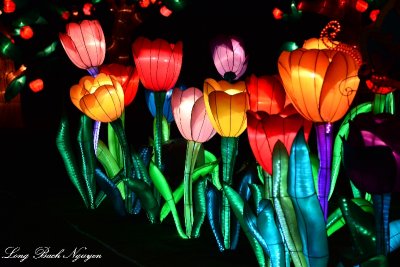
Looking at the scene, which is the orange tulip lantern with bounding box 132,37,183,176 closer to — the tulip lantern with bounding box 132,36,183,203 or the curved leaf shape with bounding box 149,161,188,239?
the tulip lantern with bounding box 132,36,183,203

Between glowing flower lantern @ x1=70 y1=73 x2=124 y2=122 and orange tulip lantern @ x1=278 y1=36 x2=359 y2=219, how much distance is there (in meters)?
1.44

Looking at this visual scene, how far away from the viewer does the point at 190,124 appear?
3564 mm

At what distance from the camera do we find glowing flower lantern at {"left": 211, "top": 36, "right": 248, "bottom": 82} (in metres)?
4.53

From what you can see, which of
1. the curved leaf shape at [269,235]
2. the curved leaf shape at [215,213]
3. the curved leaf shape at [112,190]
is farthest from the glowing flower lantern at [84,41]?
the curved leaf shape at [269,235]

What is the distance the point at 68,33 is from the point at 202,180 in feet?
5.14

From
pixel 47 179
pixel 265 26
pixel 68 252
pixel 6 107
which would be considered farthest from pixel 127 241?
pixel 6 107

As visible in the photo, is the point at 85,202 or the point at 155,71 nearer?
the point at 155,71

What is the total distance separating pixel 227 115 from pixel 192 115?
342mm

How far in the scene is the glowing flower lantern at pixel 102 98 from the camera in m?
3.93

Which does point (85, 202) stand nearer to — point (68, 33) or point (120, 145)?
point (120, 145)

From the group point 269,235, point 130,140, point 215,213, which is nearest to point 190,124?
point 215,213

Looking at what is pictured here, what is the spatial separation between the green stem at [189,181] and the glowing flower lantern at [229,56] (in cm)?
91

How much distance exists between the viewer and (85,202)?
4.75m

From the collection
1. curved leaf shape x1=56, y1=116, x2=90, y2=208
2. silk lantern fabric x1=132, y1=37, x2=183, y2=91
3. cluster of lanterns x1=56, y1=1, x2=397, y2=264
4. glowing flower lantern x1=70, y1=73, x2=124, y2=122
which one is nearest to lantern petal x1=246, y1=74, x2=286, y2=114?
cluster of lanterns x1=56, y1=1, x2=397, y2=264
